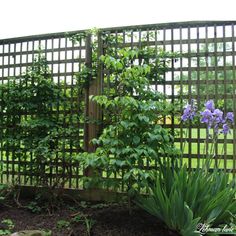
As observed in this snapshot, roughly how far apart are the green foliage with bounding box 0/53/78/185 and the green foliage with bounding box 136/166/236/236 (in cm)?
147

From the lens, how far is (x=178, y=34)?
3.39m

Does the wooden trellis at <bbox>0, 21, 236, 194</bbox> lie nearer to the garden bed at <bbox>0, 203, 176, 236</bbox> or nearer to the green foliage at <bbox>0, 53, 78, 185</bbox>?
the green foliage at <bbox>0, 53, 78, 185</bbox>

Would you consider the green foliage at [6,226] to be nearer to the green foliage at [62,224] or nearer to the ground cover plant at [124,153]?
the ground cover plant at [124,153]

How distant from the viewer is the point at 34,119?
3666 millimetres

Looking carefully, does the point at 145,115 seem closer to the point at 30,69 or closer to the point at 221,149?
the point at 221,149

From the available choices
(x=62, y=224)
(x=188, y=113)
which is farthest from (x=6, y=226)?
(x=188, y=113)

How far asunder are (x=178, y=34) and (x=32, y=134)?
220 centimetres

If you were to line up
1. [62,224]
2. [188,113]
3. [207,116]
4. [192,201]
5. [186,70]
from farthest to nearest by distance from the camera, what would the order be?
1. [186,70]
2. [62,224]
3. [188,113]
4. [207,116]
5. [192,201]

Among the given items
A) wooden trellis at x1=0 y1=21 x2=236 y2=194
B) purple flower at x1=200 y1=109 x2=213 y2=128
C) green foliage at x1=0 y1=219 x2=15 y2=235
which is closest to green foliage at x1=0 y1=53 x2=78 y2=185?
wooden trellis at x1=0 y1=21 x2=236 y2=194

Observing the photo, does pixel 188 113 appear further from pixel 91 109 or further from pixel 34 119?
pixel 34 119

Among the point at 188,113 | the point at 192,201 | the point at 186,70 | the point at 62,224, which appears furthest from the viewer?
the point at 186,70

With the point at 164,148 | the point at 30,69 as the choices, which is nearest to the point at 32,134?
the point at 30,69

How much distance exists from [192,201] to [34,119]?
222 centimetres

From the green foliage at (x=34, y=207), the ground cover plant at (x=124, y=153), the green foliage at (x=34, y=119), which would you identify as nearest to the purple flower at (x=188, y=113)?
the ground cover plant at (x=124, y=153)
